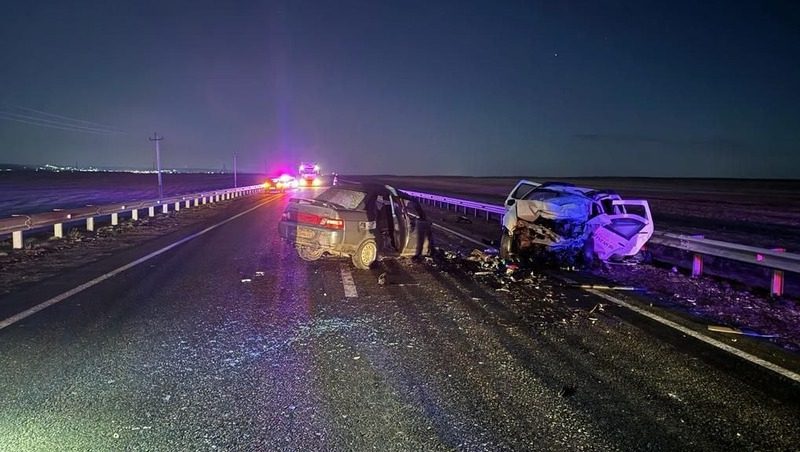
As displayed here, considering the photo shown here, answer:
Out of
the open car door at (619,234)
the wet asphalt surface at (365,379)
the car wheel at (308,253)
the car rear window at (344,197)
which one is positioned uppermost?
the car rear window at (344,197)

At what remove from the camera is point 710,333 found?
659 centimetres

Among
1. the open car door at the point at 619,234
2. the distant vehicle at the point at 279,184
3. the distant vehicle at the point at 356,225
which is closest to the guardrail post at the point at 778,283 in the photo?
the open car door at the point at 619,234

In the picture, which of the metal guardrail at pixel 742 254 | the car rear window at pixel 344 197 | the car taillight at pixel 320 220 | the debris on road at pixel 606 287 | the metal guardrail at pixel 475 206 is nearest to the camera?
the metal guardrail at pixel 742 254

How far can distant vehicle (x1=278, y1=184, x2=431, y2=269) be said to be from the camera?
33.9 ft

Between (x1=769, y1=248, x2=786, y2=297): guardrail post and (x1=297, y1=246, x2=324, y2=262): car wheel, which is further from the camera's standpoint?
(x1=297, y1=246, x2=324, y2=262): car wheel

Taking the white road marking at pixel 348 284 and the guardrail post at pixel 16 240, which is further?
the guardrail post at pixel 16 240

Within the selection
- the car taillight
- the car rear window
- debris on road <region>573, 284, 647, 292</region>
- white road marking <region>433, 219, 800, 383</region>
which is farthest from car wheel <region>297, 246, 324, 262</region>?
white road marking <region>433, 219, 800, 383</region>

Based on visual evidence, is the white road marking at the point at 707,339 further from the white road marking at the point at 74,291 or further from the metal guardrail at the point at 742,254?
the white road marking at the point at 74,291

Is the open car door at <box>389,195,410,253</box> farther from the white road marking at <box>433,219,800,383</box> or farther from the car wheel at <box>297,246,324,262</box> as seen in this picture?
the white road marking at <box>433,219,800,383</box>

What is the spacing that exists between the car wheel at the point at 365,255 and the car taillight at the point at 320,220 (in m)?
0.69

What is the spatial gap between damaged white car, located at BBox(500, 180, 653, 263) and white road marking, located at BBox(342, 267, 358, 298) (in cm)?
390

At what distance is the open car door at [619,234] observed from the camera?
11.6m

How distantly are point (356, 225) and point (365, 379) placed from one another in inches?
233

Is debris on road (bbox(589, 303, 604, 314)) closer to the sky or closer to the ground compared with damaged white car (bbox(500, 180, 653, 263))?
closer to the ground
